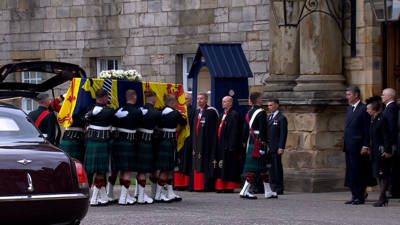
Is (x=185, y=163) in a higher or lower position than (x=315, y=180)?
higher

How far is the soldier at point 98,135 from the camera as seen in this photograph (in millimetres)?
12758

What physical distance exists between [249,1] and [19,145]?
444 inches

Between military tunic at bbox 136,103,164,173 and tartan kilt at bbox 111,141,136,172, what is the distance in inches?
7.8

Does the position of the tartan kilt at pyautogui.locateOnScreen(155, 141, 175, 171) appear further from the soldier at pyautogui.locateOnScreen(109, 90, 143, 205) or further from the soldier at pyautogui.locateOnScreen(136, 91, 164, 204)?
the soldier at pyautogui.locateOnScreen(109, 90, 143, 205)

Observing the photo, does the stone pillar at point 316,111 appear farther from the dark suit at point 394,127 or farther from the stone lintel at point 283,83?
the dark suit at point 394,127

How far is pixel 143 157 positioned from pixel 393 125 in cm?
373

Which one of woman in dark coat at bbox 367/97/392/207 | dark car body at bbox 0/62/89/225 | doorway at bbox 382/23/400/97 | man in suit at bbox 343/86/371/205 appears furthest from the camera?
doorway at bbox 382/23/400/97

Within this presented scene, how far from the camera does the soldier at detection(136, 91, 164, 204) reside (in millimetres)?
13281

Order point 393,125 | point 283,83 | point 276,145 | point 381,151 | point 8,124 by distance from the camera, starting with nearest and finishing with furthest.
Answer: point 8,124 < point 381,151 < point 393,125 < point 276,145 < point 283,83

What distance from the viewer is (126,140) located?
516 inches

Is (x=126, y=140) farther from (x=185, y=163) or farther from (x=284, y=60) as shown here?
(x=284, y=60)

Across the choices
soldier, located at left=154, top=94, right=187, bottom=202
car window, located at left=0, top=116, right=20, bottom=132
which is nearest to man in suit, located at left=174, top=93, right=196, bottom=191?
soldier, located at left=154, top=94, right=187, bottom=202

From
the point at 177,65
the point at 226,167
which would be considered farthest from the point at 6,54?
the point at 226,167

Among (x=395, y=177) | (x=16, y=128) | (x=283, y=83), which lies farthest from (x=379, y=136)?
(x=16, y=128)
